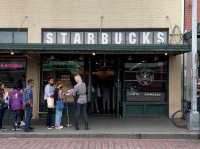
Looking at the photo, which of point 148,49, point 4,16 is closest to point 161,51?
point 148,49

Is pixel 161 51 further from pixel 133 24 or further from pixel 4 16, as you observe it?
pixel 4 16

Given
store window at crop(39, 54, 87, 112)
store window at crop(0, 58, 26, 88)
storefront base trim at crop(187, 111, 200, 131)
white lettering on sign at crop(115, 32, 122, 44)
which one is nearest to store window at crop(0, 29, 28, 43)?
store window at crop(0, 58, 26, 88)

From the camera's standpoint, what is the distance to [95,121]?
1922 cm

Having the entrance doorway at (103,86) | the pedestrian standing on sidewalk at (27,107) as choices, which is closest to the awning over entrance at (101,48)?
the pedestrian standing on sidewalk at (27,107)

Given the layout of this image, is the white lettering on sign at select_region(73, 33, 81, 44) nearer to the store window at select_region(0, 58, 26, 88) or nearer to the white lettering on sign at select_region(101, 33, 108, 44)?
the white lettering on sign at select_region(101, 33, 108, 44)

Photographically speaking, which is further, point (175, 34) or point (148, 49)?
point (175, 34)

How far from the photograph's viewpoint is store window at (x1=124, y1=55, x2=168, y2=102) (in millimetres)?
20609

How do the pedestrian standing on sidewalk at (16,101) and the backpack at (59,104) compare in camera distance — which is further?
the backpack at (59,104)

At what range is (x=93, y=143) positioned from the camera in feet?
47.8

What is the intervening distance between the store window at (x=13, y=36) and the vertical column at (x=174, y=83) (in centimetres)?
594

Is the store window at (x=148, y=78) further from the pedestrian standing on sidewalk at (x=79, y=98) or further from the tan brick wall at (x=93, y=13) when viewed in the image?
the pedestrian standing on sidewalk at (x=79, y=98)

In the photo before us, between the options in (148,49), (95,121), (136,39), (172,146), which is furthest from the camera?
(136,39)

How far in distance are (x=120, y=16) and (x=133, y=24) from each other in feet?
1.99

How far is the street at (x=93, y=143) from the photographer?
45.4ft
